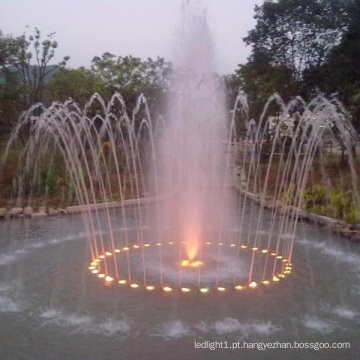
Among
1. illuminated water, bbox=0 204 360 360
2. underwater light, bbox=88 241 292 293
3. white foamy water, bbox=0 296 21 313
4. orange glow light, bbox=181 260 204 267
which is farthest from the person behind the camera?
orange glow light, bbox=181 260 204 267

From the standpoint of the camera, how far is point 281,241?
11.3 m

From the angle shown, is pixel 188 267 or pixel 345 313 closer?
pixel 345 313

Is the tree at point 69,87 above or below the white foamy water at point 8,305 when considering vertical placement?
above

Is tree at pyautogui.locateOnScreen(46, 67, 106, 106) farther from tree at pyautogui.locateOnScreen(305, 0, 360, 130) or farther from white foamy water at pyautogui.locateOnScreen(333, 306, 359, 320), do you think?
white foamy water at pyautogui.locateOnScreen(333, 306, 359, 320)

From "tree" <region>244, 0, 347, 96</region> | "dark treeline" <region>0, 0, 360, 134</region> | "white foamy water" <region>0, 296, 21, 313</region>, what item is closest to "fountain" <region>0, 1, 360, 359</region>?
"white foamy water" <region>0, 296, 21, 313</region>

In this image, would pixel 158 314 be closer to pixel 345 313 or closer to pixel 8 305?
pixel 8 305

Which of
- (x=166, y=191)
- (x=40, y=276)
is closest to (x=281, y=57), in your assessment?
(x=166, y=191)

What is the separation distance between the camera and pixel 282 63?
22125mm

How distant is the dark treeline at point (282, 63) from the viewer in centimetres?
1981

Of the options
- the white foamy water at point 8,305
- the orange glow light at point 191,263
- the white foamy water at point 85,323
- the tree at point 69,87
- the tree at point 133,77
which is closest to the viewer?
the white foamy water at point 85,323

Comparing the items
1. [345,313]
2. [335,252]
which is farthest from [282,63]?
[345,313]

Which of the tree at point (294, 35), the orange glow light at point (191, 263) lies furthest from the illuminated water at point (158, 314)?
the tree at point (294, 35)

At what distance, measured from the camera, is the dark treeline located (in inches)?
780

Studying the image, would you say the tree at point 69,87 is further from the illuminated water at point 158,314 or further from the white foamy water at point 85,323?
the white foamy water at point 85,323
